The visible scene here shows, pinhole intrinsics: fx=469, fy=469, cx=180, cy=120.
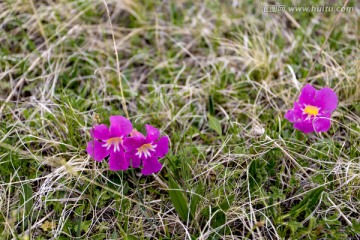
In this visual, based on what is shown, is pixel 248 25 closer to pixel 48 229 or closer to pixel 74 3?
pixel 74 3

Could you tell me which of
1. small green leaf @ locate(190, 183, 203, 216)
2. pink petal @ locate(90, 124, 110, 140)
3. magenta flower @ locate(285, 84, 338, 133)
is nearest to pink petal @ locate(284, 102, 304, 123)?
magenta flower @ locate(285, 84, 338, 133)

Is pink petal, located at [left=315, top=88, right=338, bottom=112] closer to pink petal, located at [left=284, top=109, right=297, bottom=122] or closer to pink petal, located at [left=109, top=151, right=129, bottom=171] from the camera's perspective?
pink petal, located at [left=284, top=109, right=297, bottom=122]

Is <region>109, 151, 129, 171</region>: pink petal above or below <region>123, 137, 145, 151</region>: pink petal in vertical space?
below

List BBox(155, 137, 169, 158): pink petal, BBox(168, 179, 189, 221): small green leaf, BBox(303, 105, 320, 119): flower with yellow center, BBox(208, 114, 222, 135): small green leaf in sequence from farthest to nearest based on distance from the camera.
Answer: BBox(208, 114, 222, 135): small green leaf < BBox(303, 105, 320, 119): flower with yellow center < BBox(155, 137, 169, 158): pink petal < BBox(168, 179, 189, 221): small green leaf

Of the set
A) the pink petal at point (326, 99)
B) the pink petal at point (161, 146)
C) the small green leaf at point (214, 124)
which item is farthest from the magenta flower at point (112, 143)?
the pink petal at point (326, 99)

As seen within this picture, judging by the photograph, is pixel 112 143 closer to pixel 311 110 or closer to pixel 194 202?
pixel 194 202

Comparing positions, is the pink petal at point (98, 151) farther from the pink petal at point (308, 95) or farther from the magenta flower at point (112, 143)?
the pink petal at point (308, 95)

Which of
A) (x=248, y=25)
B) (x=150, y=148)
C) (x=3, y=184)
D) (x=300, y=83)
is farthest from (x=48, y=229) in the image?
(x=248, y=25)
